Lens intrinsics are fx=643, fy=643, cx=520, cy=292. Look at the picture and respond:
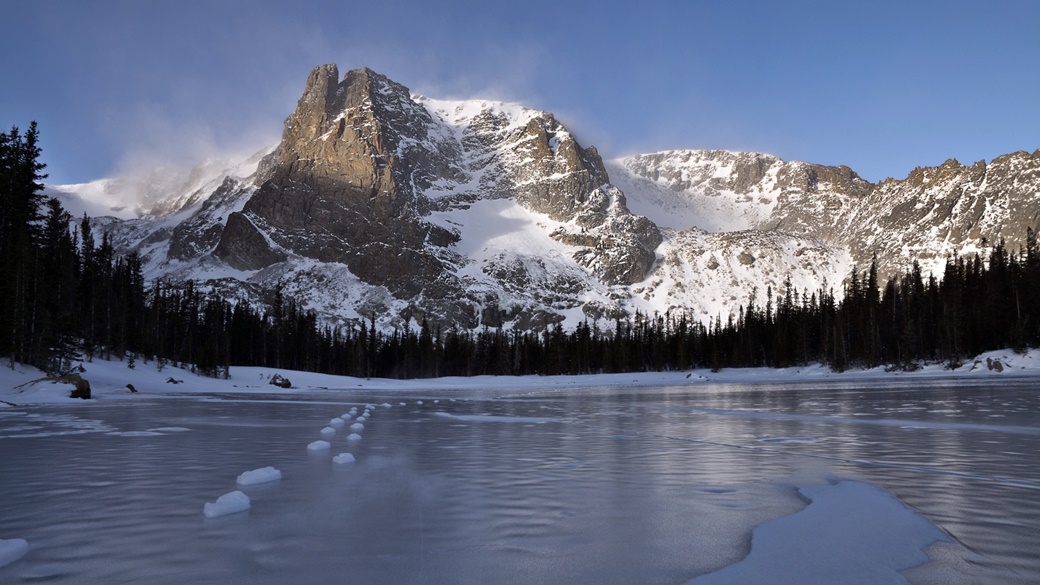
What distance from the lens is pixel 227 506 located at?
513 cm

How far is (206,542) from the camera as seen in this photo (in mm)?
4176

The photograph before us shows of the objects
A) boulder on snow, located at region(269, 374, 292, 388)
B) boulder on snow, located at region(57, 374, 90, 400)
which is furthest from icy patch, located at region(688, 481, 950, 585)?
boulder on snow, located at region(269, 374, 292, 388)

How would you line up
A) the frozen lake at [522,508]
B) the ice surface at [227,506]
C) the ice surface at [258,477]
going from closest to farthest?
the frozen lake at [522,508] < the ice surface at [227,506] < the ice surface at [258,477]

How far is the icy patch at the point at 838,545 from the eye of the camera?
3.36m

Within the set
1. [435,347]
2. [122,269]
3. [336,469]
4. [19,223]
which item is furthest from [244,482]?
[435,347]

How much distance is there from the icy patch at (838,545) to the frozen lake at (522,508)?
2cm

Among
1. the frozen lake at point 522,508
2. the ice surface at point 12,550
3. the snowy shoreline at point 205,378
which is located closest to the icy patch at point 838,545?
the frozen lake at point 522,508

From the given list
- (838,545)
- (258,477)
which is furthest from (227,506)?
(838,545)

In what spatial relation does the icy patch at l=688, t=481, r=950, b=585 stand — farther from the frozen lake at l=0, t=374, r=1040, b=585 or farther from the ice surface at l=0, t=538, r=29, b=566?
the ice surface at l=0, t=538, r=29, b=566

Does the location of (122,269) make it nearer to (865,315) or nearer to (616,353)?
(616,353)

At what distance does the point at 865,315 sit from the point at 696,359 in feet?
117

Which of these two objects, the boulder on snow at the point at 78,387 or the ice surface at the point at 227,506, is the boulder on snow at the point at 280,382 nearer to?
the boulder on snow at the point at 78,387

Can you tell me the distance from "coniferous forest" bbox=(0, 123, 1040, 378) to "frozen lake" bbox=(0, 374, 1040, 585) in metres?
33.6

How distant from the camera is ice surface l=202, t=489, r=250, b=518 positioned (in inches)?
198
